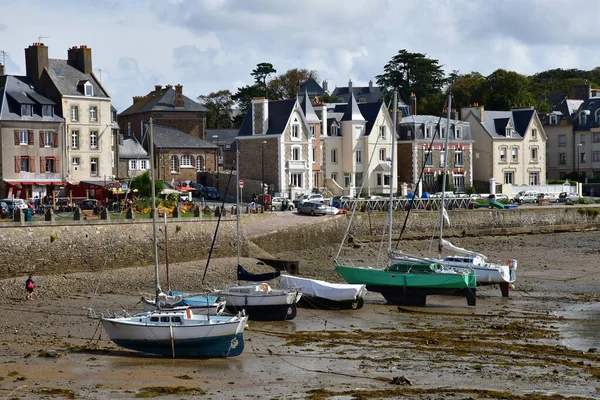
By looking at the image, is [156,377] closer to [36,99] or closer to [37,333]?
[37,333]

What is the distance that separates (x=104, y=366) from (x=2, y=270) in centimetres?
1451

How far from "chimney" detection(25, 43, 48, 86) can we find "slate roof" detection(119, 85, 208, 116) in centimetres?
1696

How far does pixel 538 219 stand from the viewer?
64188mm

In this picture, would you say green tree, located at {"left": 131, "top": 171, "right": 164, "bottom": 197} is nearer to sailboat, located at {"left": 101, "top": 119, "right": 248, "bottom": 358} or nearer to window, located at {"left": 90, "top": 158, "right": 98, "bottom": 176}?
window, located at {"left": 90, "top": 158, "right": 98, "bottom": 176}

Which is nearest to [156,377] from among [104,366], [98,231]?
[104,366]

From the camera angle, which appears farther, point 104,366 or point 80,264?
point 80,264

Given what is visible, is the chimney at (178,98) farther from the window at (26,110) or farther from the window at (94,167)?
the window at (26,110)

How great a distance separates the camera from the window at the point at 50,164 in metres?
56.4

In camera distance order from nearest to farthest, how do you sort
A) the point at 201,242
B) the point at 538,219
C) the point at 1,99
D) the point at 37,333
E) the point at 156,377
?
the point at 156,377
the point at 37,333
the point at 201,242
the point at 1,99
the point at 538,219

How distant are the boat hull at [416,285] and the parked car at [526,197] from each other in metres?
35.5

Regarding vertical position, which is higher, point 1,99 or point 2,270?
point 1,99

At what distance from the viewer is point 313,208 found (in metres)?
54.6

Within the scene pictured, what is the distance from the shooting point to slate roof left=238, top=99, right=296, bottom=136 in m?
65.4

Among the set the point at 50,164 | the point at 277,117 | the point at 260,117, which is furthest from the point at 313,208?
the point at 50,164
